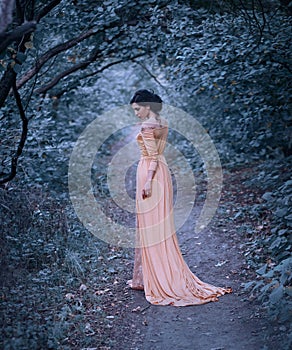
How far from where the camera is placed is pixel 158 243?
20.9 ft

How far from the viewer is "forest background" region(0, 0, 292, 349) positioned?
17.5 ft

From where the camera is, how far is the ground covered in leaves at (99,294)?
16.0 ft

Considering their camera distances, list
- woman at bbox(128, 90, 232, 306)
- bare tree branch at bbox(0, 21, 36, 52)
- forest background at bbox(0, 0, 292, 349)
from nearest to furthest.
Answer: bare tree branch at bbox(0, 21, 36, 52), forest background at bbox(0, 0, 292, 349), woman at bbox(128, 90, 232, 306)

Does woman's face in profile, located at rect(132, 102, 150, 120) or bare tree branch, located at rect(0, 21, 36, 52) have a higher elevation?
woman's face in profile, located at rect(132, 102, 150, 120)

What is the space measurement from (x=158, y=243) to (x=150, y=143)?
1164mm

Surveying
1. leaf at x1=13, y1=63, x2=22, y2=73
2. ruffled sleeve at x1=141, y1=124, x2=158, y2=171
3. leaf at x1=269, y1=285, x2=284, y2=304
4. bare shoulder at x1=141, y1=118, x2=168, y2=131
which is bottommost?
leaf at x1=269, y1=285, x2=284, y2=304

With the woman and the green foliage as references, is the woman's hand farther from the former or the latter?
the green foliage

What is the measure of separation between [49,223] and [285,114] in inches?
168

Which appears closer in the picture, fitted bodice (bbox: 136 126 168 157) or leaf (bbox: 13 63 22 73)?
leaf (bbox: 13 63 22 73)

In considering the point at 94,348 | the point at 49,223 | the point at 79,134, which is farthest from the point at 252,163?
the point at 94,348

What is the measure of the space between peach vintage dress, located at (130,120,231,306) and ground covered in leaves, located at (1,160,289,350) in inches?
8.6

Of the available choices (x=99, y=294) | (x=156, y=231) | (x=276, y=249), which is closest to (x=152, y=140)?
(x=156, y=231)

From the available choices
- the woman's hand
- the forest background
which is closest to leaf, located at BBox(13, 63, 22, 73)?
the forest background

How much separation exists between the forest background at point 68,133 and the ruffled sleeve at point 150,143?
52.5 inches
